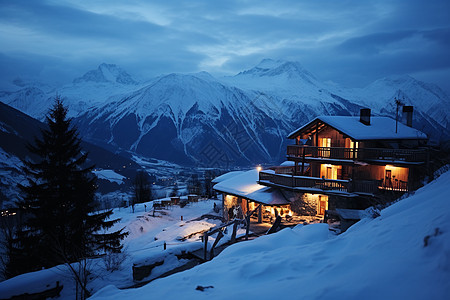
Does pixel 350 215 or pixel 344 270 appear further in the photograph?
pixel 350 215

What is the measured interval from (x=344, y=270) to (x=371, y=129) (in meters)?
22.8

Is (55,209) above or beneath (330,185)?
beneath

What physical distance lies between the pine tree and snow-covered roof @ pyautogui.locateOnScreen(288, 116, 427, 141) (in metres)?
19.5

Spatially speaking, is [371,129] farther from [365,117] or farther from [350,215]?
[350,215]

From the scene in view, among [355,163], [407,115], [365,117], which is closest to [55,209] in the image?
[355,163]

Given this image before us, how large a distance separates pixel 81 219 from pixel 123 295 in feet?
33.0

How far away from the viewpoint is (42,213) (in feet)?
47.7

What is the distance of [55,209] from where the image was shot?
1479cm

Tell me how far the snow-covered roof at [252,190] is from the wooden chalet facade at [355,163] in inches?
31.4

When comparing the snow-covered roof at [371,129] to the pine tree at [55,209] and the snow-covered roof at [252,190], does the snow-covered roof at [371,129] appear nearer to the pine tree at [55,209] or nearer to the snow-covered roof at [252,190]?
the snow-covered roof at [252,190]

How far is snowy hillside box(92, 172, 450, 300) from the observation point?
3.69 m

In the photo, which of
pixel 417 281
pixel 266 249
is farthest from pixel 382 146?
pixel 417 281

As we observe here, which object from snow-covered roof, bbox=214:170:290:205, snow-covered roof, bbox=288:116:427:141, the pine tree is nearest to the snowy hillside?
the pine tree

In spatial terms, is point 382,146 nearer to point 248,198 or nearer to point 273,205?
point 273,205
